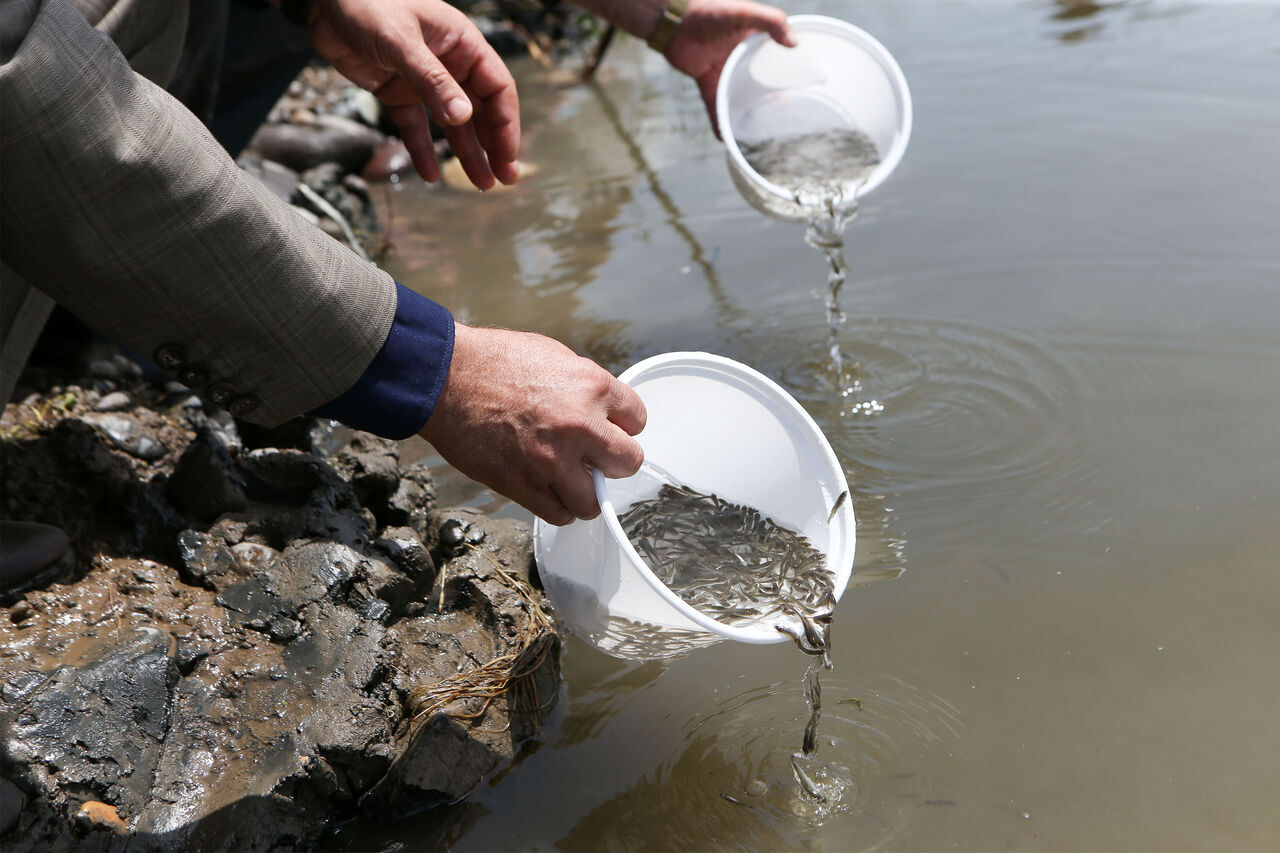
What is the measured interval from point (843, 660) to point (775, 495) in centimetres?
55

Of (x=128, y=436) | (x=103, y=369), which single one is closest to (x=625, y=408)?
(x=128, y=436)

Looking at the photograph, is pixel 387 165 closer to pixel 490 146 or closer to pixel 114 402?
pixel 114 402

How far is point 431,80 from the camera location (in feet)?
9.30

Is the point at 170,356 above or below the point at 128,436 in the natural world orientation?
above

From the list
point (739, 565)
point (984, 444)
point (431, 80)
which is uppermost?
point (431, 80)

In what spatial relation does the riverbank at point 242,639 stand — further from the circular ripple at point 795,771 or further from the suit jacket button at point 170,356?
the suit jacket button at point 170,356

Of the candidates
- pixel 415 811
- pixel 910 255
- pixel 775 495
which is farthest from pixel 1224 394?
pixel 415 811

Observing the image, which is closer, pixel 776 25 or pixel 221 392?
pixel 221 392

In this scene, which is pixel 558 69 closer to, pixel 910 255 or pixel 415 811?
pixel 910 255

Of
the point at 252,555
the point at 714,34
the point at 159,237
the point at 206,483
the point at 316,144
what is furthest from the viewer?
the point at 316,144

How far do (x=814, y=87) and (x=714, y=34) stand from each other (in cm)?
46

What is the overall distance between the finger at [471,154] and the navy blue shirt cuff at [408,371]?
1.13 metres

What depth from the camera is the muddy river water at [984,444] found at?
92.7 inches

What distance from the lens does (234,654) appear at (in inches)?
98.7
